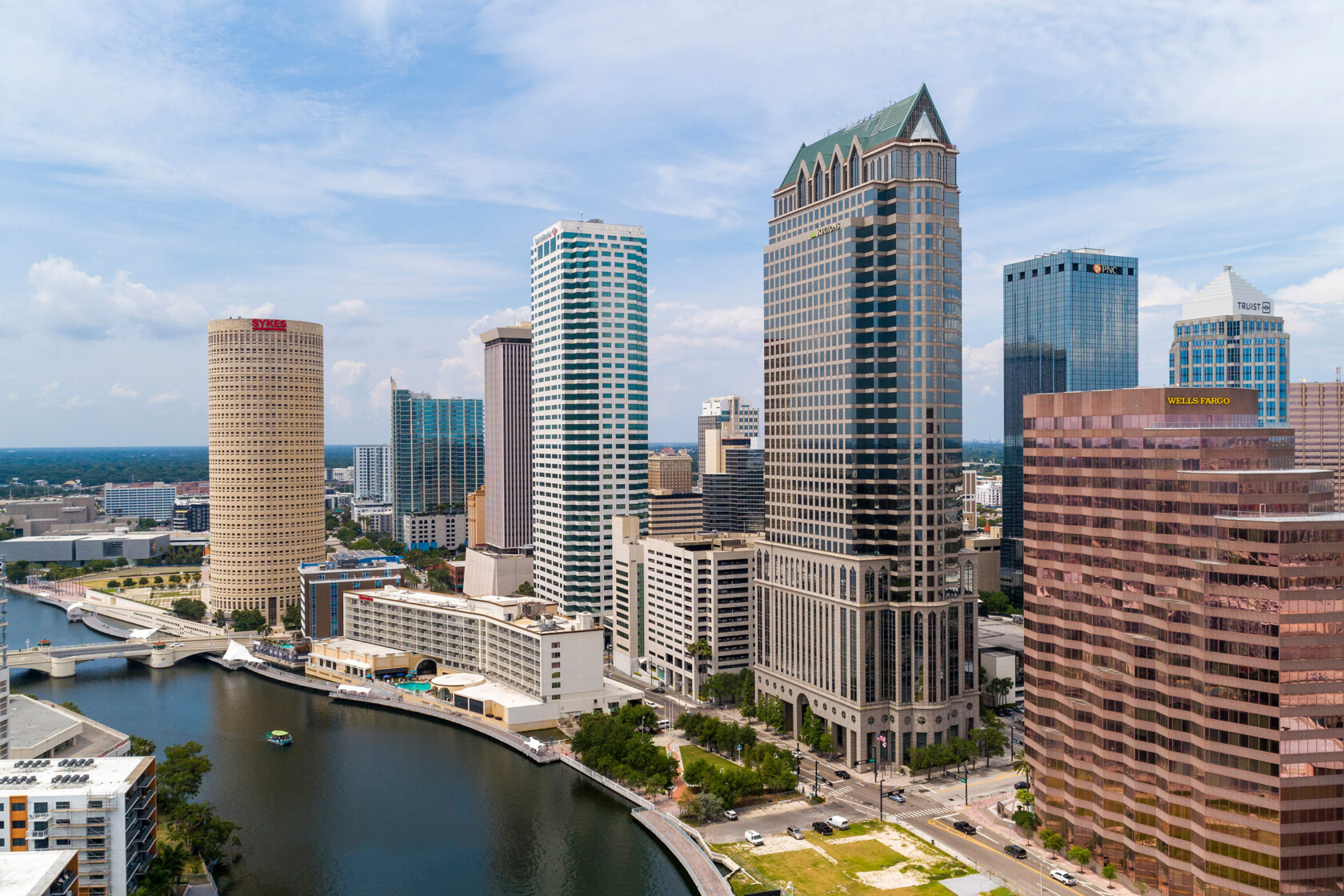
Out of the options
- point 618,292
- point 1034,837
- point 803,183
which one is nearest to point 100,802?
point 1034,837

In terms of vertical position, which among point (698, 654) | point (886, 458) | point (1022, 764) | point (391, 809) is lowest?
point (391, 809)

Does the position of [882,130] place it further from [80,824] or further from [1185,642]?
[80,824]

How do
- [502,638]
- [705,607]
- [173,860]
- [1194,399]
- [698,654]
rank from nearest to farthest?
[173,860] < [1194,399] < [698,654] < [705,607] < [502,638]

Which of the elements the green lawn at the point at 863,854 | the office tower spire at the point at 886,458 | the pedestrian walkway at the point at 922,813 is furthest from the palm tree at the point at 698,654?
the green lawn at the point at 863,854

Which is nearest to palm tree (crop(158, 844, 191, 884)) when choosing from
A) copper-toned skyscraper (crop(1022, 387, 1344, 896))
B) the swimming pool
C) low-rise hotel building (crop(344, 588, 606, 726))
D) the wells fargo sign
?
low-rise hotel building (crop(344, 588, 606, 726))

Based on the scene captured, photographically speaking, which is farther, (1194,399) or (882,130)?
(882,130)

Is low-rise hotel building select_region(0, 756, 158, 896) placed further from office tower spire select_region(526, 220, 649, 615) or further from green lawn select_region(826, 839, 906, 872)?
office tower spire select_region(526, 220, 649, 615)

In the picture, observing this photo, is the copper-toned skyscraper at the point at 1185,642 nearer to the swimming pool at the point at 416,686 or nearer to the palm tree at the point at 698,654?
the palm tree at the point at 698,654

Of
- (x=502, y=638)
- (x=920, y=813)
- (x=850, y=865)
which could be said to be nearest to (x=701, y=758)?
(x=920, y=813)
